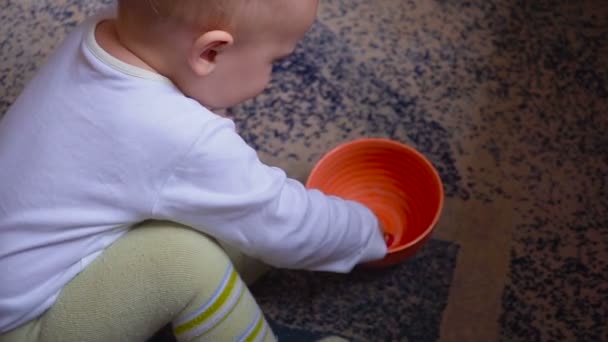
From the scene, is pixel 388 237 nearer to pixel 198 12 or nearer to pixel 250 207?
pixel 250 207

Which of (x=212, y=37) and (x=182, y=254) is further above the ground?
(x=212, y=37)

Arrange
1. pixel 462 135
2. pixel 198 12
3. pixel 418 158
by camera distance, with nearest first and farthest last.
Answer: pixel 198 12 → pixel 418 158 → pixel 462 135

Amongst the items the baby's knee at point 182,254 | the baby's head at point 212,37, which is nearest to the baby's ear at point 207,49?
the baby's head at point 212,37

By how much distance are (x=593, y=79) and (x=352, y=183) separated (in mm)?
443

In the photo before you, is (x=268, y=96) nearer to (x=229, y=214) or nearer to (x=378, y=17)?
(x=378, y=17)

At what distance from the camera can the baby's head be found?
1.98 ft

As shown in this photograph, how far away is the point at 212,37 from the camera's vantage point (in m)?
0.61

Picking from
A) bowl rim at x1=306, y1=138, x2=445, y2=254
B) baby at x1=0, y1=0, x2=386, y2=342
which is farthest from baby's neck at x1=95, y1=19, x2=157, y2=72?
bowl rim at x1=306, y1=138, x2=445, y2=254

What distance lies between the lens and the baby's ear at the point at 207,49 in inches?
24.0

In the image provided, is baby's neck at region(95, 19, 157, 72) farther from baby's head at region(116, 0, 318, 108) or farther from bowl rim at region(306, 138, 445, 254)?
bowl rim at region(306, 138, 445, 254)

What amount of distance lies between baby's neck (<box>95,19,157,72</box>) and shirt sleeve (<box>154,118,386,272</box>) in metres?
0.09

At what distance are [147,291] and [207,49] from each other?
0.25m

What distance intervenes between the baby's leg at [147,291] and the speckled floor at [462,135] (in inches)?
9.6

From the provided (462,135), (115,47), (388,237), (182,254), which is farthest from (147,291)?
(462,135)
